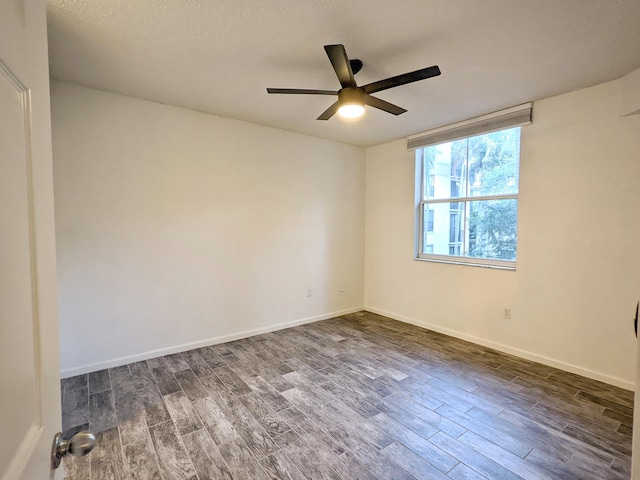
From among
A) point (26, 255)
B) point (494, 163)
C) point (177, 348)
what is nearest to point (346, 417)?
point (177, 348)

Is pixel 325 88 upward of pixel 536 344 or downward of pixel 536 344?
upward

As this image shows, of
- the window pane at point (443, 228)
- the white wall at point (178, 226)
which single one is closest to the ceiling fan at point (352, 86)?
the white wall at point (178, 226)

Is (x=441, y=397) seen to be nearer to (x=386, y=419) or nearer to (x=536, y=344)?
(x=386, y=419)

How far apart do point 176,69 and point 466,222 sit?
3.32m

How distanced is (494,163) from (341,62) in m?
2.39

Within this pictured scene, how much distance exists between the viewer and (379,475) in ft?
5.32

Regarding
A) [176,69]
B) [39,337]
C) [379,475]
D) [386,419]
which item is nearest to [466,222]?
[386,419]

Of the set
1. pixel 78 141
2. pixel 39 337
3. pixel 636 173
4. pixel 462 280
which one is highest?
pixel 78 141

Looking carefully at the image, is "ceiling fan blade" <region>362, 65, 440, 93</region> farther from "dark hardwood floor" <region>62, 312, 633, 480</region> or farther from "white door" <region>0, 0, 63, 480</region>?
"dark hardwood floor" <region>62, 312, 633, 480</region>

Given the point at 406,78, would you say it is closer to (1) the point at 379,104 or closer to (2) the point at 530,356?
(1) the point at 379,104

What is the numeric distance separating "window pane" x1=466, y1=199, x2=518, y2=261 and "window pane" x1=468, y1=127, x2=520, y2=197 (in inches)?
5.5

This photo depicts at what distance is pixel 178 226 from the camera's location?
3115 mm

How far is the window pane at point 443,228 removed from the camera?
146 inches

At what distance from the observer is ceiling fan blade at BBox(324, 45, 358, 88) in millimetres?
1632
